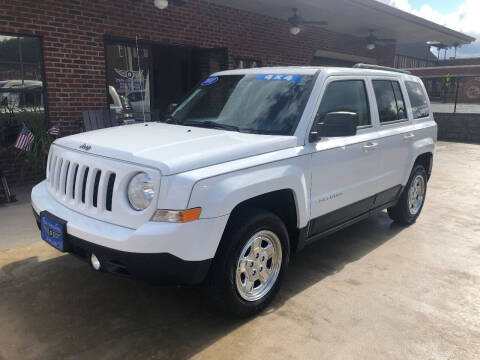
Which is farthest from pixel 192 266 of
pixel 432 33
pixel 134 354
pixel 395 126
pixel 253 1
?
pixel 432 33

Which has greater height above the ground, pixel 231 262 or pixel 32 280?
pixel 231 262

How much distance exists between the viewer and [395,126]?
4.79m

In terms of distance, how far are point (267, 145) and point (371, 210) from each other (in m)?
1.95

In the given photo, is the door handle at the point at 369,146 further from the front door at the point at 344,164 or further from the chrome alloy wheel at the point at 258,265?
the chrome alloy wheel at the point at 258,265

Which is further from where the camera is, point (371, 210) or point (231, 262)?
→ point (371, 210)

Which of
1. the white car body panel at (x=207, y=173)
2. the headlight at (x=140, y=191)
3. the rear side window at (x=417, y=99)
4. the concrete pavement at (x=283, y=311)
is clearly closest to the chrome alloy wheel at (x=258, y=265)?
the concrete pavement at (x=283, y=311)

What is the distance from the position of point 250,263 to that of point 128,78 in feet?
20.8

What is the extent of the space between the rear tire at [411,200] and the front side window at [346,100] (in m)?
1.47

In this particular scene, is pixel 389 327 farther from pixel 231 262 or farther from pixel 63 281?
pixel 63 281

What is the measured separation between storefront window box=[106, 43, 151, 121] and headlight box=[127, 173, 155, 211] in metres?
5.28

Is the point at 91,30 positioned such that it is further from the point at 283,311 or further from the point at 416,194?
the point at 283,311

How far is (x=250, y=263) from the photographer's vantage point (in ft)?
10.4

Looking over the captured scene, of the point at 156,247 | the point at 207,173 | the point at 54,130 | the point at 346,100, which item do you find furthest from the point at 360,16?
the point at 156,247

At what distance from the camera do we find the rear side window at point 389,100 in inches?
181
